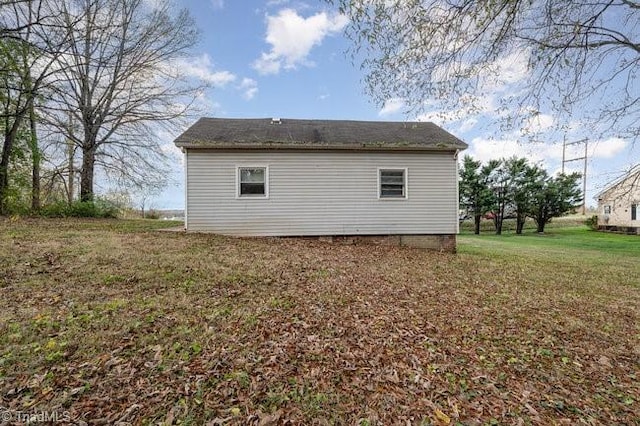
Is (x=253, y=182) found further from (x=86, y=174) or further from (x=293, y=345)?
(x=86, y=174)

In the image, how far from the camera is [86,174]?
1432 centimetres

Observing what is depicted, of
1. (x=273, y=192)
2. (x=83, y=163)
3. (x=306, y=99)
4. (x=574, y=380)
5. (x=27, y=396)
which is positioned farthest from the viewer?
(x=83, y=163)

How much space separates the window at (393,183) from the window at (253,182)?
3.74m

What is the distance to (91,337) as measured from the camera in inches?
122

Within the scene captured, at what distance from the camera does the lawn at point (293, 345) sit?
7.96ft

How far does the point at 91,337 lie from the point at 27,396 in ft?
2.66

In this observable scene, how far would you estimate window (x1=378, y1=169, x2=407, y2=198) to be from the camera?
1025 centimetres

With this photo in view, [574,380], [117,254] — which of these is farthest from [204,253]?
[574,380]

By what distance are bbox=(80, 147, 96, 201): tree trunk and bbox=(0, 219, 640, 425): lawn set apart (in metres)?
8.97

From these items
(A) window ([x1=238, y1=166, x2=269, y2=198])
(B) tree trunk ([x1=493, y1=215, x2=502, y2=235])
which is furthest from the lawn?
(B) tree trunk ([x1=493, y1=215, x2=502, y2=235])

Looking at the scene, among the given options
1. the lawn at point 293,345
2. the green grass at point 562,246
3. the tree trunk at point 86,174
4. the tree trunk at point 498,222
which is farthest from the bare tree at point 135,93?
the tree trunk at point 498,222

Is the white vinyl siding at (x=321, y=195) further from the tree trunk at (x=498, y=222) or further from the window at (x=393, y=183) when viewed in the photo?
the tree trunk at (x=498, y=222)

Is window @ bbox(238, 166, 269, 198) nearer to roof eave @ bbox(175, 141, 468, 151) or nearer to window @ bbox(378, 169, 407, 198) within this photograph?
roof eave @ bbox(175, 141, 468, 151)

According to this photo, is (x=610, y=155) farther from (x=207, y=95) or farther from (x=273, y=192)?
(x=207, y=95)
